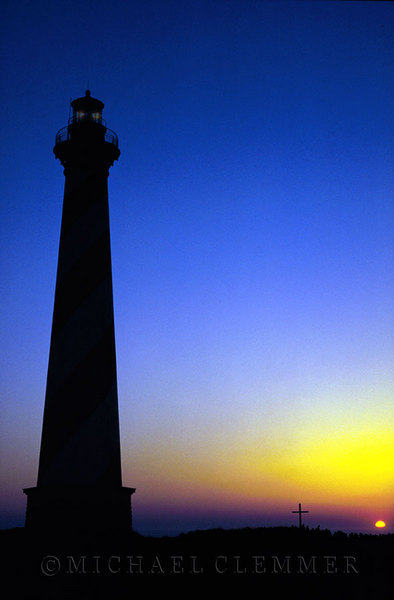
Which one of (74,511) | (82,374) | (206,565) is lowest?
(206,565)

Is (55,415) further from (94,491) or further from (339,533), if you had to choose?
(339,533)

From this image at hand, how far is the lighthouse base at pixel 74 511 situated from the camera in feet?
56.6

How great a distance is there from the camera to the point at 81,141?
19406 millimetres

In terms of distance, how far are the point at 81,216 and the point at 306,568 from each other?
11.3m

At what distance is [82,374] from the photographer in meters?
18.0

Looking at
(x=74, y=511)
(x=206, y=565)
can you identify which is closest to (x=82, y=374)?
(x=74, y=511)

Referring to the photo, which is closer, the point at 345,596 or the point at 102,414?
the point at 345,596

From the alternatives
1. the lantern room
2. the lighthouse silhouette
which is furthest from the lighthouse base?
the lantern room

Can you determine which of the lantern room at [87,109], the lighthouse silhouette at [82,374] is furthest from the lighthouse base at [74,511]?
the lantern room at [87,109]

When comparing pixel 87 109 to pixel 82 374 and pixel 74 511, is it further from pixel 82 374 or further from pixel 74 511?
pixel 74 511

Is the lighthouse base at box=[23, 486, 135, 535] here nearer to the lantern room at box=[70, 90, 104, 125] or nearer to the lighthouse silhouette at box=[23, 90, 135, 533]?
the lighthouse silhouette at box=[23, 90, 135, 533]

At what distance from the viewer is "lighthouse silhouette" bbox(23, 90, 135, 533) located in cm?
1750

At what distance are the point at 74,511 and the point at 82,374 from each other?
3.66 m

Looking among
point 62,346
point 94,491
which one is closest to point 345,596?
point 94,491
